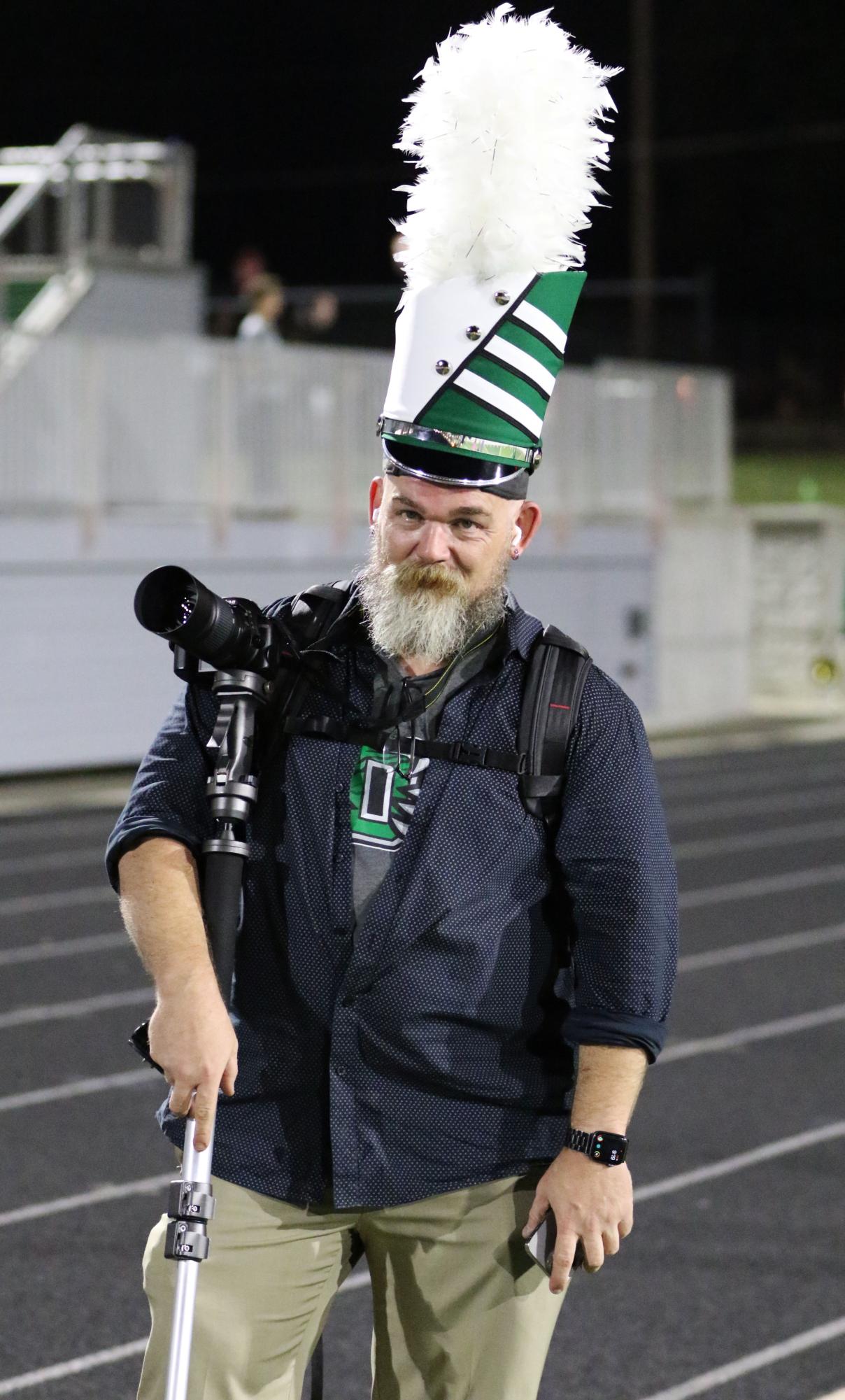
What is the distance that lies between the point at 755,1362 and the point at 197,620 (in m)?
2.82

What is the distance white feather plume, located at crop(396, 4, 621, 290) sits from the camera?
8.82 ft

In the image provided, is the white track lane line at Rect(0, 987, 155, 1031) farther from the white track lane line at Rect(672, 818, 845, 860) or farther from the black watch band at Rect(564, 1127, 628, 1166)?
the black watch band at Rect(564, 1127, 628, 1166)

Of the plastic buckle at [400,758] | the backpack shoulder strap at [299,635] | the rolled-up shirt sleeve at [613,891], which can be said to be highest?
the backpack shoulder strap at [299,635]

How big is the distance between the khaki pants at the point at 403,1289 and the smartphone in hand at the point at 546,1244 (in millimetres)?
82

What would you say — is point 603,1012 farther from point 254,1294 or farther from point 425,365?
point 425,365

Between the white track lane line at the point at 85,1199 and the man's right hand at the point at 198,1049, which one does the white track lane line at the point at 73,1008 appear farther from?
the man's right hand at the point at 198,1049

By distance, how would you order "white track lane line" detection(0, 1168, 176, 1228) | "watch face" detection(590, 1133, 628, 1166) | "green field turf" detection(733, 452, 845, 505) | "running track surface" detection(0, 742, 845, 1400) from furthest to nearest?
"green field turf" detection(733, 452, 845, 505)
"white track lane line" detection(0, 1168, 176, 1228)
"running track surface" detection(0, 742, 845, 1400)
"watch face" detection(590, 1133, 628, 1166)

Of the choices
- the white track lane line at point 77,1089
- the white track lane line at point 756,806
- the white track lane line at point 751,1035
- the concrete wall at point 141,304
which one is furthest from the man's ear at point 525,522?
the concrete wall at point 141,304

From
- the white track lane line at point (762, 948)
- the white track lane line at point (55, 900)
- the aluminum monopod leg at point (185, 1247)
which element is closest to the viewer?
the aluminum monopod leg at point (185, 1247)

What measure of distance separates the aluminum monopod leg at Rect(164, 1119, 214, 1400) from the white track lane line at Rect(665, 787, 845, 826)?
11099 mm

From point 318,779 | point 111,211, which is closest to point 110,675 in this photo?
point 111,211

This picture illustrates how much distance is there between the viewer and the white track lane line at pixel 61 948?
8.91 metres

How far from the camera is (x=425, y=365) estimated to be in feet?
9.02

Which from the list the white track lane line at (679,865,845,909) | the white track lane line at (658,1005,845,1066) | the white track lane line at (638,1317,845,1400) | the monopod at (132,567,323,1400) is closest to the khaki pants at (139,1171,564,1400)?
the monopod at (132,567,323,1400)
